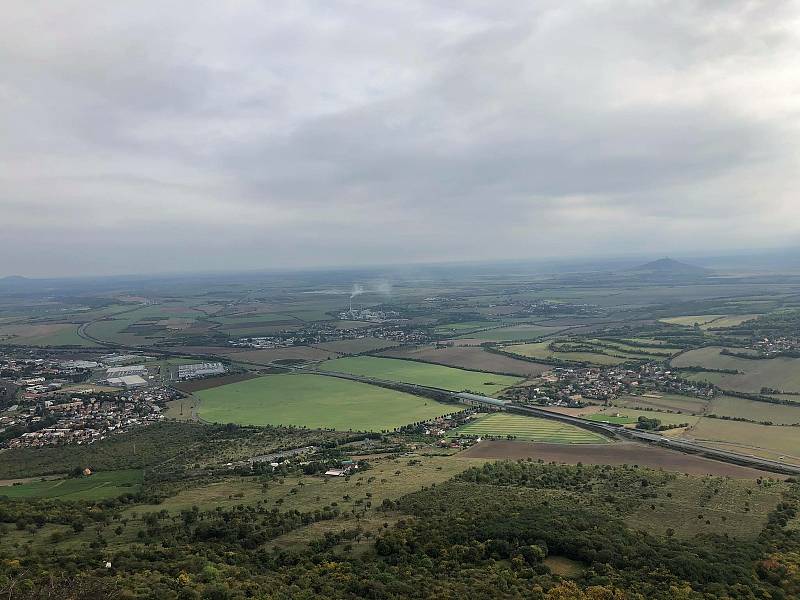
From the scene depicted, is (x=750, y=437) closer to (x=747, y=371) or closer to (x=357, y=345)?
(x=747, y=371)

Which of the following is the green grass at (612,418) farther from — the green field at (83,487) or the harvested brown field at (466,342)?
the harvested brown field at (466,342)

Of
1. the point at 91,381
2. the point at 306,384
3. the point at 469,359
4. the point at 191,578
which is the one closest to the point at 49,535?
the point at 191,578

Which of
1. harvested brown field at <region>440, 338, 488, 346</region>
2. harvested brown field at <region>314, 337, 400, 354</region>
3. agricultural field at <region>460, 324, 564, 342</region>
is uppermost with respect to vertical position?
agricultural field at <region>460, 324, 564, 342</region>

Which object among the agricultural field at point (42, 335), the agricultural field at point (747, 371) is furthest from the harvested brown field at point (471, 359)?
the agricultural field at point (42, 335)

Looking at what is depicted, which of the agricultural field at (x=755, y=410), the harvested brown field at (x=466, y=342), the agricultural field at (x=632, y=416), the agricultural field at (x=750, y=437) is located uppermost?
the harvested brown field at (x=466, y=342)

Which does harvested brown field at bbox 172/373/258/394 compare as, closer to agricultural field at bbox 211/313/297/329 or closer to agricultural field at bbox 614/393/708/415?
agricultural field at bbox 614/393/708/415

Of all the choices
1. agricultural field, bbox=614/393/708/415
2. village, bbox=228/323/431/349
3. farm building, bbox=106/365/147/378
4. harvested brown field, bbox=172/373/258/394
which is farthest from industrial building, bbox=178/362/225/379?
agricultural field, bbox=614/393/708/415

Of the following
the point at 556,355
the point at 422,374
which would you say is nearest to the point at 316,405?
the point at 422,374
